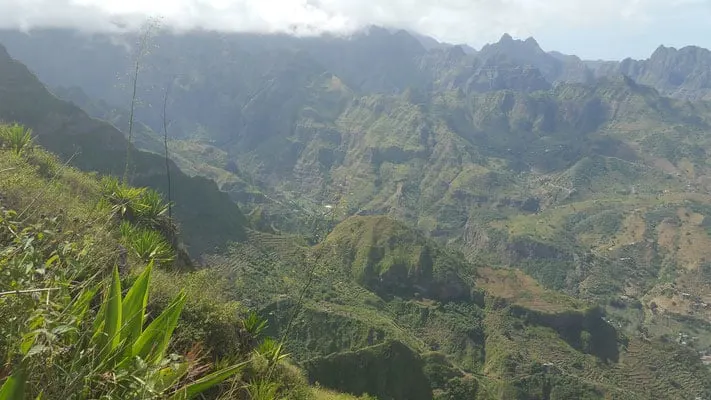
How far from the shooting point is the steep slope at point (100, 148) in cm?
8838

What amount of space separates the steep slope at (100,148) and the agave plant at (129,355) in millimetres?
83774

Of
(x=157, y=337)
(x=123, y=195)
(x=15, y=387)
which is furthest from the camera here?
(x=123, y=195)

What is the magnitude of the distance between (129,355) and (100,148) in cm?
10469

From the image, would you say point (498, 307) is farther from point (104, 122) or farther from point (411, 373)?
point (104, 122)

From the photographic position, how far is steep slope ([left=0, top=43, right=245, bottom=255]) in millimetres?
88375

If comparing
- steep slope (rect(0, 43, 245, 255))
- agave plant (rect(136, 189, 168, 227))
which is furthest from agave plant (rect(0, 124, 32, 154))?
steep slope (rect(0, 43, 245, 255))

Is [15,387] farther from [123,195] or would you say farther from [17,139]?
[17,139]

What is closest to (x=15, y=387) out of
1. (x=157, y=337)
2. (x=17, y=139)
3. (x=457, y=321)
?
(x=157, y=337)

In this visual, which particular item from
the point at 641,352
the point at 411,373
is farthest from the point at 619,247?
the point at 411,373

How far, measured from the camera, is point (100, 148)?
97000 mm

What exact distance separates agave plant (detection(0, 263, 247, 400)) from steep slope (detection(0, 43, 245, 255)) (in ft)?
275

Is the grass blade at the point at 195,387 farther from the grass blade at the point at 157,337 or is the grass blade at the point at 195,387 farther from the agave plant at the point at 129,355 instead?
the grass blade at the point at 157,337

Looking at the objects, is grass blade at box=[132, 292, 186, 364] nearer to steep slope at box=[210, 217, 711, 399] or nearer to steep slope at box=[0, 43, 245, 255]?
steep slope at box=[210, 217, 711, 399]

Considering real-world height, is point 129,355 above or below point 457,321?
above
